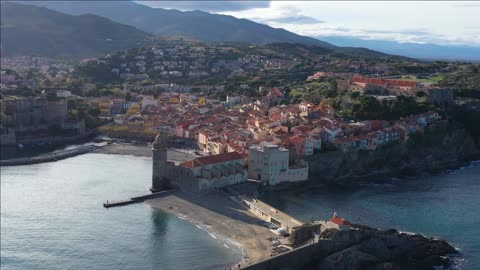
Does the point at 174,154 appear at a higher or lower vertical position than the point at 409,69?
lower

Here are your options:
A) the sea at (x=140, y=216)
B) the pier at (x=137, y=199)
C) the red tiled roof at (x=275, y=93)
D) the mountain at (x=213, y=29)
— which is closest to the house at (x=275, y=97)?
the red tiled roof at (x=275, y=93)

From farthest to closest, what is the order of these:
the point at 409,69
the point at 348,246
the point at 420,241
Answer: the point at 409,69 < the point at 420,241 < the point at 348,246

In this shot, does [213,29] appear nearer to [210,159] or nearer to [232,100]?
[232,100]

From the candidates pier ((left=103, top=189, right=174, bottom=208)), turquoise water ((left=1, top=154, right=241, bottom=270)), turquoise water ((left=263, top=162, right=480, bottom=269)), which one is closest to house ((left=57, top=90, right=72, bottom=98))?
turquoise water ((left=1, top=154, right=241, bottom=270))

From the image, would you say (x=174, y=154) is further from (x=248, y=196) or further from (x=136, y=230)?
(x=136, y=230)

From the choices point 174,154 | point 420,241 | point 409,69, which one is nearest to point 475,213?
point 420,241

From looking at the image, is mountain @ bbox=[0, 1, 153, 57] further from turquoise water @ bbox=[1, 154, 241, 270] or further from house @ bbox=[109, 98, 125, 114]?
turquoise water @ bbox=[1, 154, 241, 270]

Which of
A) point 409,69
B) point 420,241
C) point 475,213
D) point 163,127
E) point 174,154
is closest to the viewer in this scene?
point 420,241
